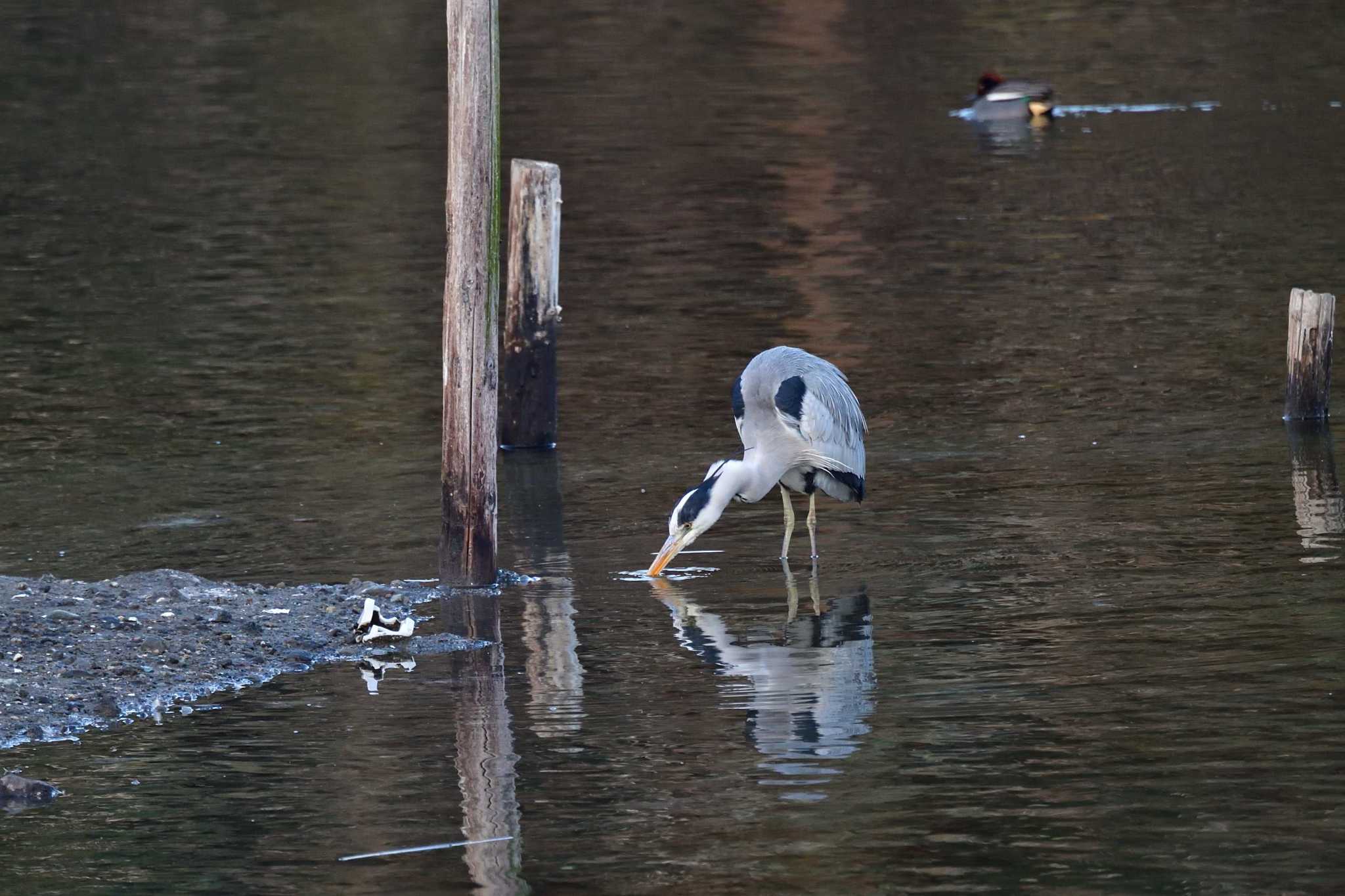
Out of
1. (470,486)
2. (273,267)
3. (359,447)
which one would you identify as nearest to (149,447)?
(359,447)

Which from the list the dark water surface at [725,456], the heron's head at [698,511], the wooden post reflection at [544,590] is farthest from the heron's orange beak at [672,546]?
the wooden post reflection at [544,590]

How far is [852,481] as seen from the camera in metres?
12.7

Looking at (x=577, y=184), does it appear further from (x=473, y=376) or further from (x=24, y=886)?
(x=24, y=886)

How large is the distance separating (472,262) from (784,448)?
221 centimetres

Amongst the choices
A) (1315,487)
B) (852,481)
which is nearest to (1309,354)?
(1315,487)

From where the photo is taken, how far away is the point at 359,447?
16031 mm

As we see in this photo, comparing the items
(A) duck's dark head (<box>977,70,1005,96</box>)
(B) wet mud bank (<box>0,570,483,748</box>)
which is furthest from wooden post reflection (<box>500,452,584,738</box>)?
(A) duck's dark head (<box>977,70,1005,96</box>)

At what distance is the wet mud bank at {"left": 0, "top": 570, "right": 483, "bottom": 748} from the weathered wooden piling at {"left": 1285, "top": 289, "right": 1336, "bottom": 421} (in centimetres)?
678

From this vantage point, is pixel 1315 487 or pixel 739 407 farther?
pixel 1315 487

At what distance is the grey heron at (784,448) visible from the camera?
1184 centimetres

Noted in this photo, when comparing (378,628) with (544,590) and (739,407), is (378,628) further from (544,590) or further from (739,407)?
(739,407)

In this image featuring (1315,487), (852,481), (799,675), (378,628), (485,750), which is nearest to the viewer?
(485,750)

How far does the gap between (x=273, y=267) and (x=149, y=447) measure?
6.94 metres

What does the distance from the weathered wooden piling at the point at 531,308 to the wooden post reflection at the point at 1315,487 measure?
200 inches
